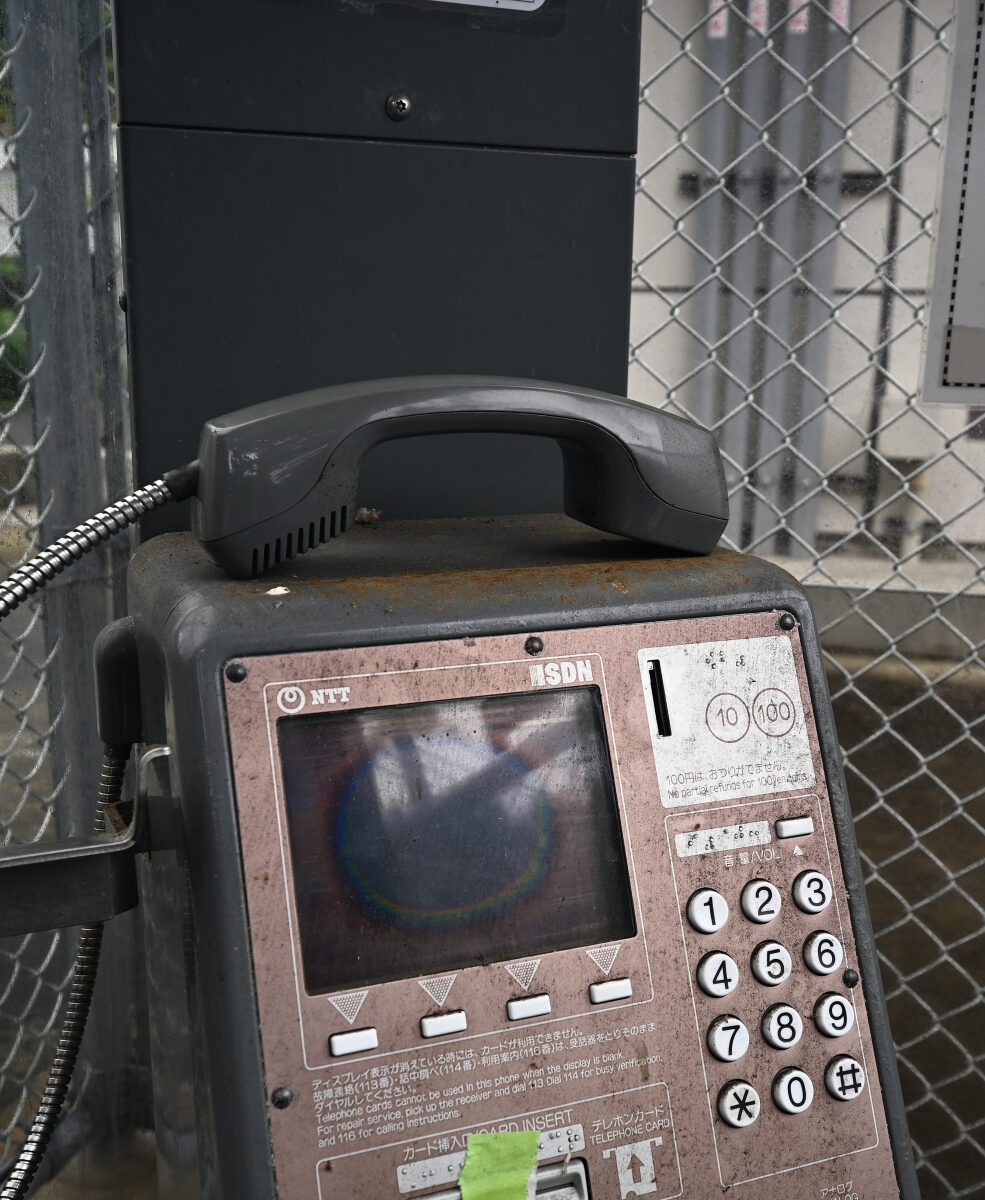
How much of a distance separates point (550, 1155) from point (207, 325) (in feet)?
1.90

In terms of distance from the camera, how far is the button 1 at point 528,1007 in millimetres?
582

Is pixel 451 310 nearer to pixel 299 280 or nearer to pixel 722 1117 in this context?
pixel 299 280

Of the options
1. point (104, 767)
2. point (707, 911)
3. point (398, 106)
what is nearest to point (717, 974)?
point (707, 911)

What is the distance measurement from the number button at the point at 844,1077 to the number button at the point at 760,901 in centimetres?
9

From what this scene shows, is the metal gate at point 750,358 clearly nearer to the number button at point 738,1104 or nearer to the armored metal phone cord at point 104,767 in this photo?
the armored metal phone cord at point 104,767

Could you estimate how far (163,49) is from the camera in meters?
0.74

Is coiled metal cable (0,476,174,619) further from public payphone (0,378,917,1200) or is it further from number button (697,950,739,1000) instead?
number button (697,950,739,1000)

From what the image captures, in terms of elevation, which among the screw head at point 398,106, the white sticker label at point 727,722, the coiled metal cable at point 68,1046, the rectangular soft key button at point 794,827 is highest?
the screw head at point 398,106

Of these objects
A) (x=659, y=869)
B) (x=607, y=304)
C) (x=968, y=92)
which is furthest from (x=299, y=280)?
(x=968, y=92)

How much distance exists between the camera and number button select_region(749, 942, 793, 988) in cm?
63

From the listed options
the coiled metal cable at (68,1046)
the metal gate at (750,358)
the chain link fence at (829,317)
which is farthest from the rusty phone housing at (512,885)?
the chain link fence at (829,317)

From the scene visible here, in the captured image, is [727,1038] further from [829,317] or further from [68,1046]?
[829,317]

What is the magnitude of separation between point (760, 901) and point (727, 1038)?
8cm

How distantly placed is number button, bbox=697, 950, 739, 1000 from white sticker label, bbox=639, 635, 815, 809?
86 millimetres
